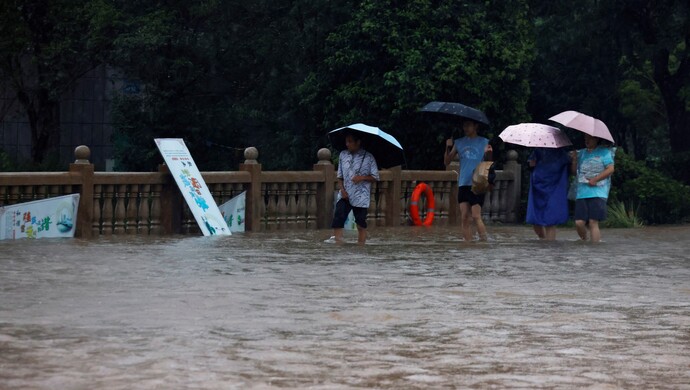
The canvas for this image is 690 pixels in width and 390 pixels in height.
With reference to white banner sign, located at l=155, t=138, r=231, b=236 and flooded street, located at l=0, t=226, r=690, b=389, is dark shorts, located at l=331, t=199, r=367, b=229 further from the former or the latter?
white banner sign, located at l=155, t=138, r=231, b=236

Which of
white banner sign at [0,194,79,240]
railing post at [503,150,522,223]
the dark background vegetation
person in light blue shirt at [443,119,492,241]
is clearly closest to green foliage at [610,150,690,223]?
the dark background vegetation

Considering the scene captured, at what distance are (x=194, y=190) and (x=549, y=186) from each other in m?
5.17

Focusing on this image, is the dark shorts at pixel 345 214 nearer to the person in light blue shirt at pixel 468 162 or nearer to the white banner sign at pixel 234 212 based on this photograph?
the person in light blue shirt at pixel 468 162

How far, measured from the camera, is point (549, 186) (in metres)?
18.5

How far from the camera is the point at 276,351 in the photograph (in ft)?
27.6

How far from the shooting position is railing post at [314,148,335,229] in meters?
22.6

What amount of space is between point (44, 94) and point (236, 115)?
510 cm

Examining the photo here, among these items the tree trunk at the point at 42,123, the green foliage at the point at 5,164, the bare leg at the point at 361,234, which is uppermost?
the tree trunk at the point at 42,123

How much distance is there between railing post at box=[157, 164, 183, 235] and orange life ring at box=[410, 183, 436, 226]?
430 cm

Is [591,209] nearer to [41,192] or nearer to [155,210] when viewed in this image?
[155,210]

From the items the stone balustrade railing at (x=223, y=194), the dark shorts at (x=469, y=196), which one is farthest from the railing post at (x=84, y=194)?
the dark shorts at (x=469, y=196)

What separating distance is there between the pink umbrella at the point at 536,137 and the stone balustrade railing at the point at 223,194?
4.84 meters

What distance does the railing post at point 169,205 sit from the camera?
20719 mm

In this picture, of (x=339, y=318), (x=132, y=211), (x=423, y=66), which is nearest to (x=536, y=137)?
(x=132, y=211)
